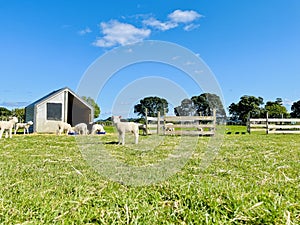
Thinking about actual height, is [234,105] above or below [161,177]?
above

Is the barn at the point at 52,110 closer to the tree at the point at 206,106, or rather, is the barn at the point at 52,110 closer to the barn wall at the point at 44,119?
the barn wall at the point at 44,119

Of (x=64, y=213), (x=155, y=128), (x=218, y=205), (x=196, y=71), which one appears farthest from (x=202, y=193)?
(x=155, y=128)

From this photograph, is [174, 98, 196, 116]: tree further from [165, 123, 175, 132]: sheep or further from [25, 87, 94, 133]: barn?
[25, 87, 94, 133]: barn

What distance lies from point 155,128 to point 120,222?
14.7 m

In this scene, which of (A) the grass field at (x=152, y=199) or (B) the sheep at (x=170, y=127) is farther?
(B) the sheep at (x=170, y=127)

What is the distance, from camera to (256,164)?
3.88m

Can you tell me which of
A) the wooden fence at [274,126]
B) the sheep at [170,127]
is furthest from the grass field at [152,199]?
the wooden fence at [274,126]

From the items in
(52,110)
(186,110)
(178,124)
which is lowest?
(178,124)

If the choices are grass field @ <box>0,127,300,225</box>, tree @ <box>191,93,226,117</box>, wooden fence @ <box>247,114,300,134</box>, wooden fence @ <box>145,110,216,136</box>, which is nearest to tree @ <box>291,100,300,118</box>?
wooden fence @ <box>247,114,300,134</box>

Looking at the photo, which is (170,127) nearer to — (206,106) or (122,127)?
(206,106)

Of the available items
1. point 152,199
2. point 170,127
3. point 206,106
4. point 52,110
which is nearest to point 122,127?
point 152,199

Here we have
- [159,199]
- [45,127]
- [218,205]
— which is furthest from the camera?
[45,127]

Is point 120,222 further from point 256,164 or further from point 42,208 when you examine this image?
point 256,164

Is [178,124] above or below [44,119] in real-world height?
below
